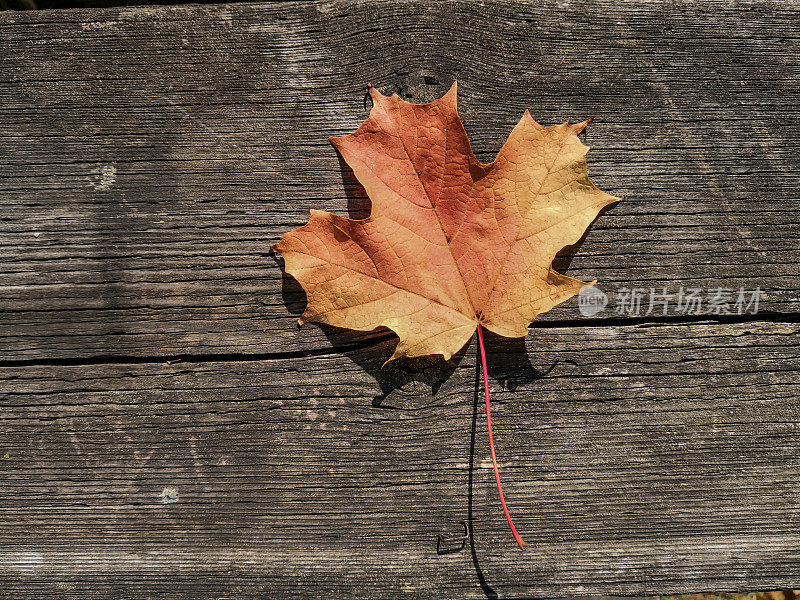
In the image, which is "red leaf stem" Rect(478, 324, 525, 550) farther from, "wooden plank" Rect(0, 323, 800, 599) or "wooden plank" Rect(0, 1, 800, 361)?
"wooden plank" Rect(0, 1, 800, 361)

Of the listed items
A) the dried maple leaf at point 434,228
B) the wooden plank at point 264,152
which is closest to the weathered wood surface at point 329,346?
the wooden plank at point 264,152

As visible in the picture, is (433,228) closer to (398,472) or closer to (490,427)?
(490,427)

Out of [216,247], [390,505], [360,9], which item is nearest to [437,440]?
[390,505]

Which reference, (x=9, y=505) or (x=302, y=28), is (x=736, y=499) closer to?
(x=302, y=28)

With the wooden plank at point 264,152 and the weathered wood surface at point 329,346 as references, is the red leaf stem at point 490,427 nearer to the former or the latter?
the weathered wood surface at point 329,346

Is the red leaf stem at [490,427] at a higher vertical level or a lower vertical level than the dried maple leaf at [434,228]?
lower

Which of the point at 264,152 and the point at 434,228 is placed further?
the point at 264,152

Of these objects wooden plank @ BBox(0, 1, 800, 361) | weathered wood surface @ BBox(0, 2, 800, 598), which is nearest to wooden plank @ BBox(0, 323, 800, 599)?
weathered wood surface @ BBox(0, 2, 800, 598)

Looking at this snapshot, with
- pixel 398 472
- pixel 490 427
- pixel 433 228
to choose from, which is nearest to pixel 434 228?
pixel 433 228
